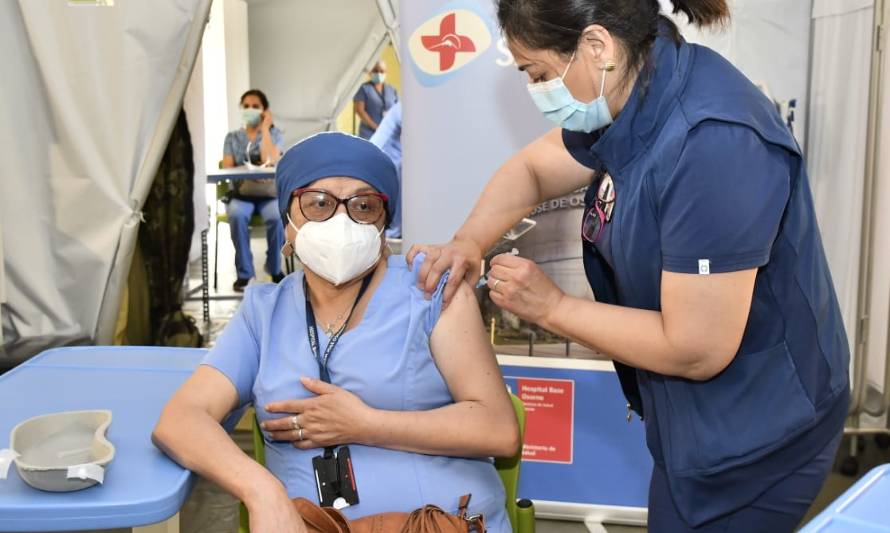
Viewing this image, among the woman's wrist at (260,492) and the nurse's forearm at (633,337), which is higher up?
the nurse's forearm at (633,337)

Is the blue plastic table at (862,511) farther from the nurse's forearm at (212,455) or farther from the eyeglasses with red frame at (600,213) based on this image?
the nurse's forearm at (212,455)

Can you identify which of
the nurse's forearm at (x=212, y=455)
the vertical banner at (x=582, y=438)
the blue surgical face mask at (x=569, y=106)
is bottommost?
the vertical banner at (x=582, y=438)

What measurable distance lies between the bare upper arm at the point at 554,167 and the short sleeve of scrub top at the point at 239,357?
647 millimetres

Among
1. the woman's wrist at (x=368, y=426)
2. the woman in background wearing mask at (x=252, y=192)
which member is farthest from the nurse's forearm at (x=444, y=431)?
the woman in background wearing mask at (x=252, y=192)

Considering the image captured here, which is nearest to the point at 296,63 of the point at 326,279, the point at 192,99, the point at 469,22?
the point at 192,99

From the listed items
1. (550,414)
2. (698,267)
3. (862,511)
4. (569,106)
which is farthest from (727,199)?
(550,414)

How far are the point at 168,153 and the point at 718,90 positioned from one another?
3.23 metres

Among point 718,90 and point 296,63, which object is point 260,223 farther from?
point 718,90

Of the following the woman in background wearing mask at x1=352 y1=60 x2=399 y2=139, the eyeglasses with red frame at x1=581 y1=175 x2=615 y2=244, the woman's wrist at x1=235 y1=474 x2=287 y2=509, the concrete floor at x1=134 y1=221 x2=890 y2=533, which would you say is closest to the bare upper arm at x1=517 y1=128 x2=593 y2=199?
the eyeglasses with red frame at x1=581 y1=175 x2=615 y2=244

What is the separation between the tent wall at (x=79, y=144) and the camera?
3377mm

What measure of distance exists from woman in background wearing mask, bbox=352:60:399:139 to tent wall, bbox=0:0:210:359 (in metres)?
5.28

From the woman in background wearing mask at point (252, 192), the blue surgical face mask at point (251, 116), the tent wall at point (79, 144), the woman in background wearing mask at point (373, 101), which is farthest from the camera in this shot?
the woman in background wearing mask at point (373, 101)

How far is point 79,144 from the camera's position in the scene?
11.4 ft

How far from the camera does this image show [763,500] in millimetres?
1381
